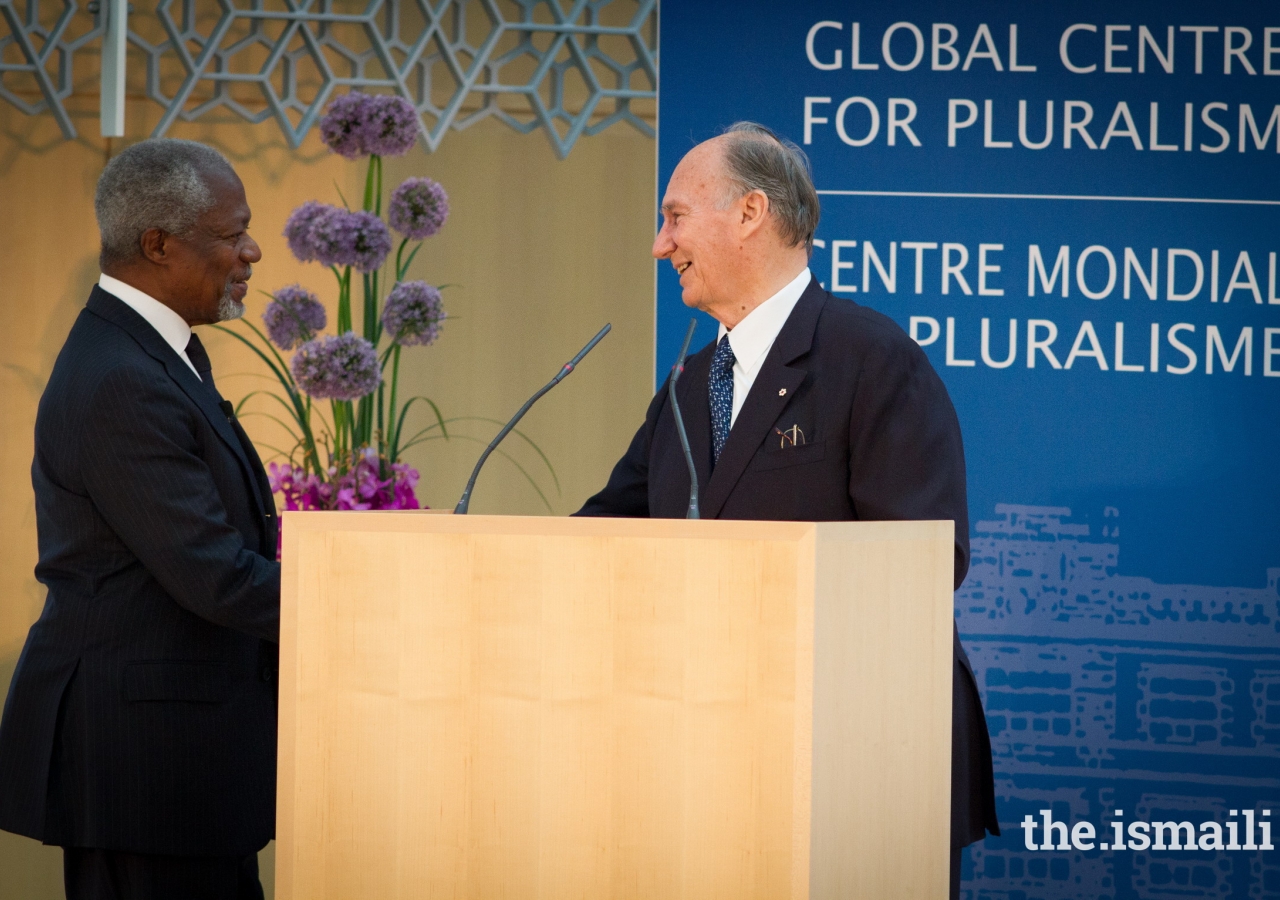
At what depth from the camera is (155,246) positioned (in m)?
1.96

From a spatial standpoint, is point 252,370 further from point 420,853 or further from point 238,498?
point 420,853

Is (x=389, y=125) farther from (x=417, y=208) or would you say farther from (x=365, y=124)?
(x=417, y=208)

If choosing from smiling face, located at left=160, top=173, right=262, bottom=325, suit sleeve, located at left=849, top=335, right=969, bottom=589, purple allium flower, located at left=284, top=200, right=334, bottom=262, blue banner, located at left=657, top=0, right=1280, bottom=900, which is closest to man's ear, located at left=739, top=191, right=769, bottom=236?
suit sleeve, located at left=849, top=335, right=969, bottom=589

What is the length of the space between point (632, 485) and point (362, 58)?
1.71 meters

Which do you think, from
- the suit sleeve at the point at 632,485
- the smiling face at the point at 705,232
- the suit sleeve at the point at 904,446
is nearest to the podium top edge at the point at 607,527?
Result: the suit sleeve at the point at 904,446

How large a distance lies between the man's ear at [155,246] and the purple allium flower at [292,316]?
2.26ft

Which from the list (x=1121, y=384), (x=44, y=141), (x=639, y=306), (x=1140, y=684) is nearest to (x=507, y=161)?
(x=639, y=306)

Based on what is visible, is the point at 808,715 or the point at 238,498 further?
the point at 238,498

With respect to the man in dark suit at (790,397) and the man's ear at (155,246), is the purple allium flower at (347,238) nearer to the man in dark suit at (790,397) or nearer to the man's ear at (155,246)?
the man's ear at (155,246)

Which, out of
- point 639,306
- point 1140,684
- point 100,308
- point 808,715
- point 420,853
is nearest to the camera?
point 808,715

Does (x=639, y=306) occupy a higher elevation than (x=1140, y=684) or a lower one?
higher

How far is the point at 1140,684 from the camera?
121 inches

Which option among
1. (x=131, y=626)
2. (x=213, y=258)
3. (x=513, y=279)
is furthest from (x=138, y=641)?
(x=513, y=279)

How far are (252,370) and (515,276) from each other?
0.74 metres
